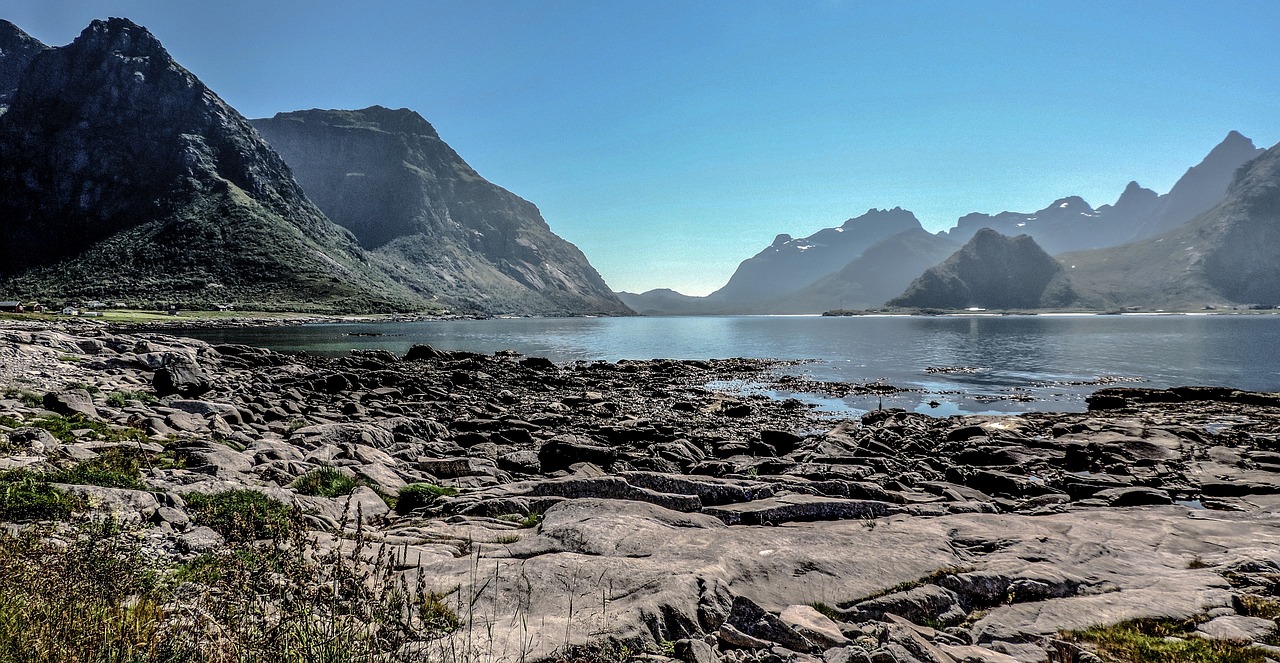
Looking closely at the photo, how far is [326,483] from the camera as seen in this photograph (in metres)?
13.1

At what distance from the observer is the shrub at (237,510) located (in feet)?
26.5

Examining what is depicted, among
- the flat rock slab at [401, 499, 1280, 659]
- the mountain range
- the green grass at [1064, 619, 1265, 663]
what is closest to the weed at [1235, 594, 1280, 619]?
the flat rock slab at [401, 499, 1280, 659]

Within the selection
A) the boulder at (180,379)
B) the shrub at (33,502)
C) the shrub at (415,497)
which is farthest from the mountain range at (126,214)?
the shrub at (33,502)

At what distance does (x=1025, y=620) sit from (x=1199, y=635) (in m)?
1.82

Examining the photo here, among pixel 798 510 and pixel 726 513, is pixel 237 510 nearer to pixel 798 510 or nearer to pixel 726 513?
pixel 726 513

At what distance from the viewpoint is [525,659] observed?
5188 millimetres

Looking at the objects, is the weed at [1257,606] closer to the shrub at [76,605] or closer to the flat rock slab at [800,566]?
the flat rock slab at [800,566]

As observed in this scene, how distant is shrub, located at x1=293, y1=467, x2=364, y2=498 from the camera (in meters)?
12.5

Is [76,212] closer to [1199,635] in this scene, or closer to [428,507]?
[428,507]

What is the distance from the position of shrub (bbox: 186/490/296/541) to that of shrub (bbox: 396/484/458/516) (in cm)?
316

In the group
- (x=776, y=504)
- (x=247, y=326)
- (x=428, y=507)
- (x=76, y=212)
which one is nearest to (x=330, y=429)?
(x=428, y=507)

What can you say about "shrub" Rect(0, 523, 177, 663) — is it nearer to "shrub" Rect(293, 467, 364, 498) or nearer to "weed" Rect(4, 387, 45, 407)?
"shrub" Rect(293, 467, 364, 498)

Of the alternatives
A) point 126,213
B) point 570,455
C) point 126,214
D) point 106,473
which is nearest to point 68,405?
point 106,473

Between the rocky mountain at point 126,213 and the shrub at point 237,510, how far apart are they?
569 feet
